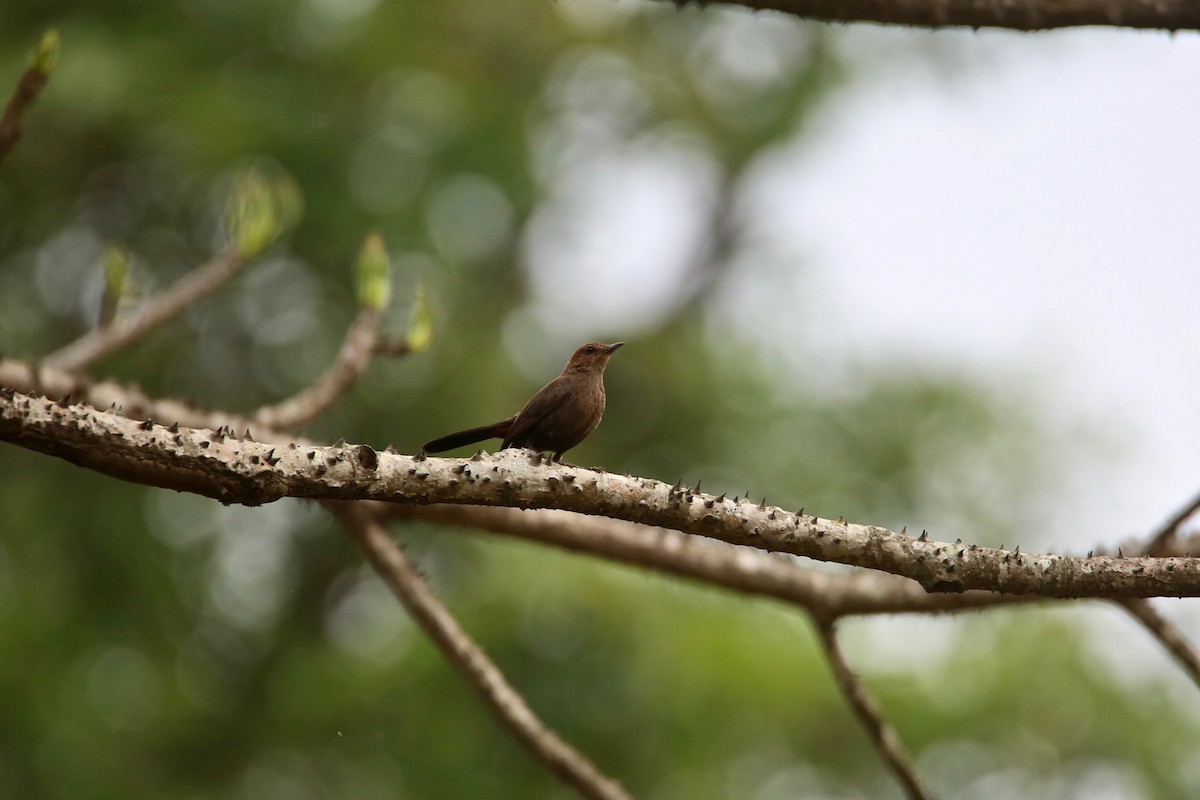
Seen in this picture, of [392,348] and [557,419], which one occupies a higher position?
[557,419]

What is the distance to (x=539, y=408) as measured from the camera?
4770 mm

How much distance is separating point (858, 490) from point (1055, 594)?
40.5ft

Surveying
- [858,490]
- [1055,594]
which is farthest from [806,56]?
[1055,594]

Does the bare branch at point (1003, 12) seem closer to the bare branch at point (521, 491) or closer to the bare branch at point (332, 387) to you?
the bare branch at point (332, 387)

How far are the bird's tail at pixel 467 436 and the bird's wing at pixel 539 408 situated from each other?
11 cm

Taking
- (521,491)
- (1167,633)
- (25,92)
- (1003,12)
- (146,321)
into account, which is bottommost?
(1167,633)

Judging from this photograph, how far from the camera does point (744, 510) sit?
3.16m

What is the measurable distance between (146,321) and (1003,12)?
4163 mm

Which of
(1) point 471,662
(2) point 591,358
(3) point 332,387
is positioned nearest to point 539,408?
(2) point 591,358

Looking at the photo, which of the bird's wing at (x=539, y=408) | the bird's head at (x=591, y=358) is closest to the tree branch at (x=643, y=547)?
the bird's wing at (x=539, y=408)

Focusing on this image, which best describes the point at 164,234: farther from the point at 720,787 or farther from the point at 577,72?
the point at 577,72

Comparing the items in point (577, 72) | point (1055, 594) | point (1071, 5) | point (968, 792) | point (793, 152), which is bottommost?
point (968, 792)

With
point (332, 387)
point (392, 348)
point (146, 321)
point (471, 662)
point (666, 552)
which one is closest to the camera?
point (471, 662)

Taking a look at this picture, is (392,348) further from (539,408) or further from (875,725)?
(875,725)
